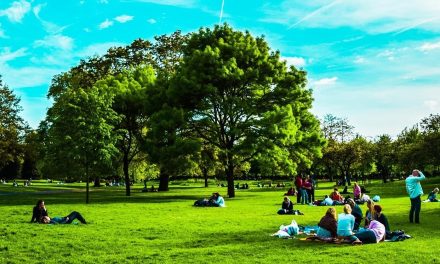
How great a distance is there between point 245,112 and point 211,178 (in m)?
101

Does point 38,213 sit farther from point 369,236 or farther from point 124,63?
point 124,63

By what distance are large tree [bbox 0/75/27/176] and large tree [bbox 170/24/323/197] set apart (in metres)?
27.1

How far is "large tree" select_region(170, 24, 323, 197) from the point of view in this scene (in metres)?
42.5

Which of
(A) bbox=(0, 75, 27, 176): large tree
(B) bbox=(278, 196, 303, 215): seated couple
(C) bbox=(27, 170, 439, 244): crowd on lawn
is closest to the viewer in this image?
(C) bbox=(27, 170, 439, 244): crowd on lawn

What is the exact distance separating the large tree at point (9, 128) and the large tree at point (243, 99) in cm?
A: 2705

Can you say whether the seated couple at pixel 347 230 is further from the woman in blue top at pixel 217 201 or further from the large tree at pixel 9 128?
the large tree at pixel 9 128

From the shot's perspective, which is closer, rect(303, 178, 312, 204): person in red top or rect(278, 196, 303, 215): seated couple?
rect(278, 196, 303, 215): seated couple

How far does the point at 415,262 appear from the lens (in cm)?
1242

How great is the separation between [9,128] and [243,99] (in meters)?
33.8

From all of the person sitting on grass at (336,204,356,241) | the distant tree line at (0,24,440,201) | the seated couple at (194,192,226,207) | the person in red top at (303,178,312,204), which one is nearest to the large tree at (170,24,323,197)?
the distant tree line at (0,24,440,201)

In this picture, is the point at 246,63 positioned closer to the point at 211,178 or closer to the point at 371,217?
the point at 371,217

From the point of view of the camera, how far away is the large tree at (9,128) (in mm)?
59188

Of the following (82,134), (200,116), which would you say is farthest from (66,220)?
(200,116)

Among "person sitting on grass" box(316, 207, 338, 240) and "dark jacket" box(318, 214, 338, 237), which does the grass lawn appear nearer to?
"person sitting on grass" box(316, 207, 338, 240)
